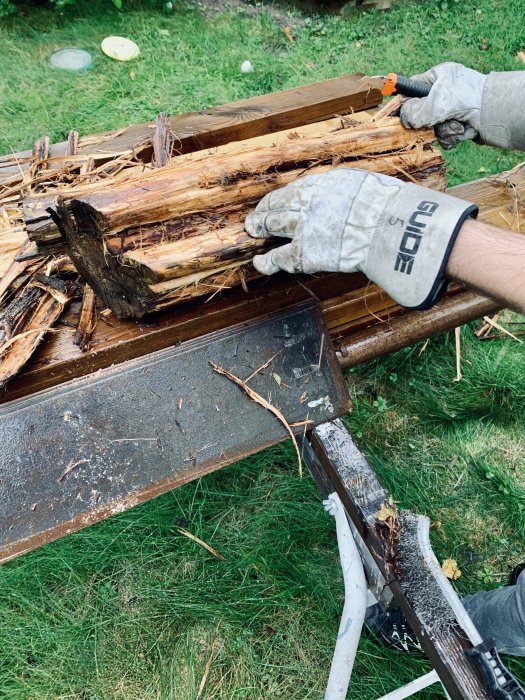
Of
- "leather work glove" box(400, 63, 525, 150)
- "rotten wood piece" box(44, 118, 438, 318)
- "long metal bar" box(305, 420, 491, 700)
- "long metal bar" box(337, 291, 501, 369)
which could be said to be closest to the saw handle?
"leather work glove" box(400, 63, 525, 150)

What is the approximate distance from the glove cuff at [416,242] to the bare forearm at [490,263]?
0.04 metres

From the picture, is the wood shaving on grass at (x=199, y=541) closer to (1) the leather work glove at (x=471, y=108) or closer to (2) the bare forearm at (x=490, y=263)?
(2) the bare forearm at (x=490, y=263)

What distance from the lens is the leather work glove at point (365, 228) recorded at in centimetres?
156

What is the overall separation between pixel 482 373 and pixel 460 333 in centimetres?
31

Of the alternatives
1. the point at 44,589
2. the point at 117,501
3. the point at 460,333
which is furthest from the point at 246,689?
the point at 460,333

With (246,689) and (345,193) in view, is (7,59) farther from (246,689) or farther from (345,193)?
(246,689)

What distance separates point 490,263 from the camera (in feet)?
4.92

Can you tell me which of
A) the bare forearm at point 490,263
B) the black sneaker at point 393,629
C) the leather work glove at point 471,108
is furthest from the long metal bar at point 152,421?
the black sneaker at point 393,629

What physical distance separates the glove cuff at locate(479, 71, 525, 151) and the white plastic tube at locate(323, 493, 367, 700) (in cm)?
161

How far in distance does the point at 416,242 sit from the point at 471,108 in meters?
0.87

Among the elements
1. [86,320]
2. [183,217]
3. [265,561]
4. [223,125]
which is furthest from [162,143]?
[265,561]

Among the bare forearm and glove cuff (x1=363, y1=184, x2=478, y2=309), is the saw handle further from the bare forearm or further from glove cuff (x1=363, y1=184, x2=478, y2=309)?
the bare forearm

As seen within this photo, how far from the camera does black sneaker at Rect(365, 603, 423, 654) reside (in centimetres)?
218

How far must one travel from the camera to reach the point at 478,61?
4.64 metres
